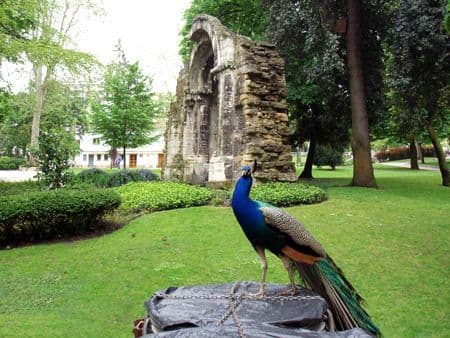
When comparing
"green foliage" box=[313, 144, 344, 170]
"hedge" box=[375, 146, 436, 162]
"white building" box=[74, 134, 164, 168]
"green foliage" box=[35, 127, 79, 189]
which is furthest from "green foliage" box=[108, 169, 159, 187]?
"hedge" box=[375, 146, 436, 162]

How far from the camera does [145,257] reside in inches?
306

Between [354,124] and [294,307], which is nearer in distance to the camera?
→ [294,307]

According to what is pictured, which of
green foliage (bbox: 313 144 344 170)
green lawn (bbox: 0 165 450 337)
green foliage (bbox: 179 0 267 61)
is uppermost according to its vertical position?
green foliage (bbox: 179 0 267 61)

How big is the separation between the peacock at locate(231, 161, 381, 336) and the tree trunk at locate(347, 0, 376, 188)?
1307 cm

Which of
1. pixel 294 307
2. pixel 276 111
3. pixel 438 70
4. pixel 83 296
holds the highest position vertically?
pixel 438 70

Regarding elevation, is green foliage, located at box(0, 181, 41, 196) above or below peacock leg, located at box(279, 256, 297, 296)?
below

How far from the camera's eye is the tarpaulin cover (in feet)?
7.68

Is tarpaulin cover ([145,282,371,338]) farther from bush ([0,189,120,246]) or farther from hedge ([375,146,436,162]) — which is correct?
hedge ([375,146,436,162])

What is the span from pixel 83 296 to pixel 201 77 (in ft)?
47.0

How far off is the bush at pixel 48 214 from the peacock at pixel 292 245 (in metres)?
6.79

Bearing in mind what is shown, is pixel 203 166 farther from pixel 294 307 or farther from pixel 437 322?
pixel 294 307

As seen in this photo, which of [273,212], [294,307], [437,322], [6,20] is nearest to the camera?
[294,307]

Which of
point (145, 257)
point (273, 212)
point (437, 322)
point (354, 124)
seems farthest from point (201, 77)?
point (273, 212)

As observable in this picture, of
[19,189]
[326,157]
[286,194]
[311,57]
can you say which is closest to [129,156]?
[326,157]
